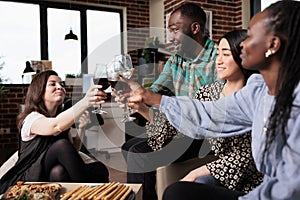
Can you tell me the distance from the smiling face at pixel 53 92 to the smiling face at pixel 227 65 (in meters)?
1.09

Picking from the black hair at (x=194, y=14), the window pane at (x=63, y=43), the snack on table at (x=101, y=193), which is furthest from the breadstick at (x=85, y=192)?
the window pane at (x=63, y=43)

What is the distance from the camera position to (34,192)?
1568mm

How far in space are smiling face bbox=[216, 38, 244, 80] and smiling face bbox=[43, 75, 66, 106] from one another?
1091 millimetres

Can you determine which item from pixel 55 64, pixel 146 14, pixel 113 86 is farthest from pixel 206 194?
pixel 146 14

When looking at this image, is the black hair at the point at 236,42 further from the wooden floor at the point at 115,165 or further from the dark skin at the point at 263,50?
the wooden floor at the point at 115,165

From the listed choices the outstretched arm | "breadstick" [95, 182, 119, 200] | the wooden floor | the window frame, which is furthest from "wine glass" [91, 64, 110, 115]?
the window frame

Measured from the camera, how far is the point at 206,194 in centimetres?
123

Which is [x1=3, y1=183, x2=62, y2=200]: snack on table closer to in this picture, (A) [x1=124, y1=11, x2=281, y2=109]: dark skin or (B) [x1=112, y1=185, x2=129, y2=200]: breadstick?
(B) [x1=112, y1=185, x2=129, y2=200]: breadstick

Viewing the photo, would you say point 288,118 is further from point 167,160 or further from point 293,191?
point 167,160

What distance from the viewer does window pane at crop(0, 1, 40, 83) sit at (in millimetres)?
5613

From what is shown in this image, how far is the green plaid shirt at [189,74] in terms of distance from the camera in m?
1.89

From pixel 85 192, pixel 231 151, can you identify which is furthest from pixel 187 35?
pixel 85 192

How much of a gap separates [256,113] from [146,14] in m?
5.71

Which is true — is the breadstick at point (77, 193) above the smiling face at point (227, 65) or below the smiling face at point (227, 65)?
below
